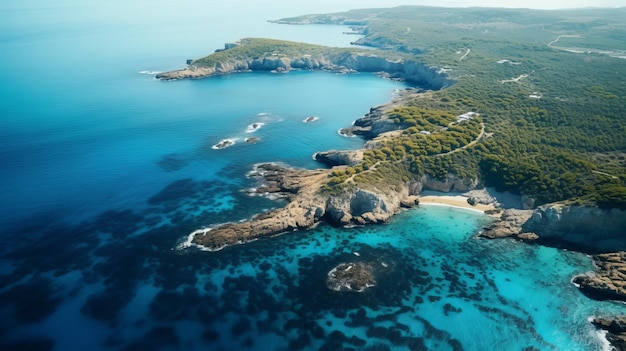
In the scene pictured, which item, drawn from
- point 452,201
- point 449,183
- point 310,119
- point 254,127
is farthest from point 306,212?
point 310,119

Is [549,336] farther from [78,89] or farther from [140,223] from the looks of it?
[78,89]

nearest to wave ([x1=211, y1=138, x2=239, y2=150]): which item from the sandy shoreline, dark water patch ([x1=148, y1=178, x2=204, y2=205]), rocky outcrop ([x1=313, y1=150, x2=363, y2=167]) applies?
dark water patch ([x1=148, y1=178, x2=204, y2=205])

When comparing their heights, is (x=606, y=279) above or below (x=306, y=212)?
below

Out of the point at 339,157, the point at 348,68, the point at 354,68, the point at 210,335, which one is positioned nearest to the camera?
the point at 210,335

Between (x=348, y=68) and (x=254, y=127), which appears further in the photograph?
(x=348, y=68)

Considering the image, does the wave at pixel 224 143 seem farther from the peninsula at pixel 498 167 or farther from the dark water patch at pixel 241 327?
the dark water patch at pixel 241 327

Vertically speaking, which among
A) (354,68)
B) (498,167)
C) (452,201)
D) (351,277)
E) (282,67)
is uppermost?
(282,67)

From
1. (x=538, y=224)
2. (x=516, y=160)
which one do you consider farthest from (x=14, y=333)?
(x=516, y=160)

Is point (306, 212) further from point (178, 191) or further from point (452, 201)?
point (452, 201)

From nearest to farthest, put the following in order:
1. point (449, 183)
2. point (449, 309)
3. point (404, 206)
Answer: point (449, 309) < point (404, 206) < point (449, 183)
